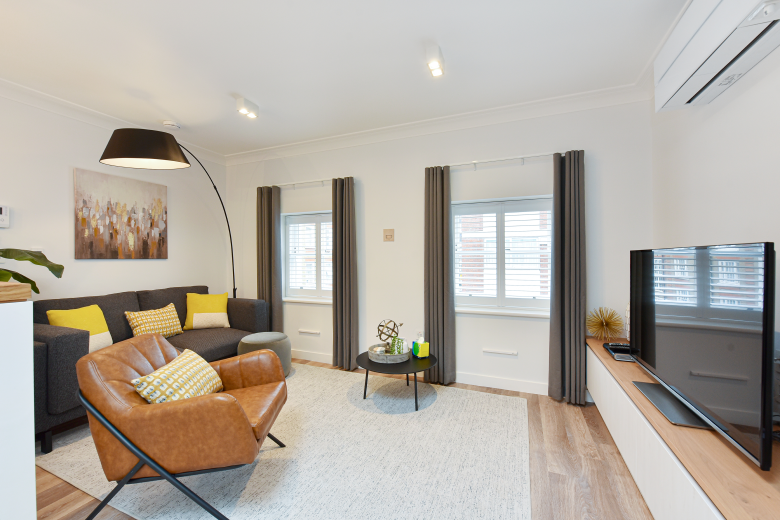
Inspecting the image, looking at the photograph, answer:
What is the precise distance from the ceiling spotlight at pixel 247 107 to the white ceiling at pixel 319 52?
0.23 feet

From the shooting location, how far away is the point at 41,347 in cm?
215

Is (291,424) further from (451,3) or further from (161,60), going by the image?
(451,3)

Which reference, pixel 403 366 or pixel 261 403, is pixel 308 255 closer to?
pixel 403 366

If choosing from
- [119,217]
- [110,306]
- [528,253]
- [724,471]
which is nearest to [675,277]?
[724,471]

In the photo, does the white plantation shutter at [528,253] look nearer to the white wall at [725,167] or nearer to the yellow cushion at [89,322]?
the white wall at [725,167]

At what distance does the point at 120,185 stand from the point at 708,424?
4792 millimetres

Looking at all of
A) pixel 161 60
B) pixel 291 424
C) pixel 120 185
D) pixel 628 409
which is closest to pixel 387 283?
pixel 291 424

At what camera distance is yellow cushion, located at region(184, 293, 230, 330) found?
3705 mm

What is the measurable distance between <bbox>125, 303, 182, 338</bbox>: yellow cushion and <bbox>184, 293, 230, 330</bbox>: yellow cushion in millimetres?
189

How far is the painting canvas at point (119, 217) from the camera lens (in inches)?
125

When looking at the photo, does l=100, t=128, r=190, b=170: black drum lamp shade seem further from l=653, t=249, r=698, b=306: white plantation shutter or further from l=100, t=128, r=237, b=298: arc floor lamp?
l=653, t=249, r=698, b=306: white plantation shutter

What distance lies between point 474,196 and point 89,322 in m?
3.49

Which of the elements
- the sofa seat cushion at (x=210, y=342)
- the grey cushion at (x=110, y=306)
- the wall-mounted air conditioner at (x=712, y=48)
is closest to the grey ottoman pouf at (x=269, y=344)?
the sofa seat cushion at (x=210, y=342)

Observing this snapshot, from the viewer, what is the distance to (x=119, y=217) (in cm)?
346
